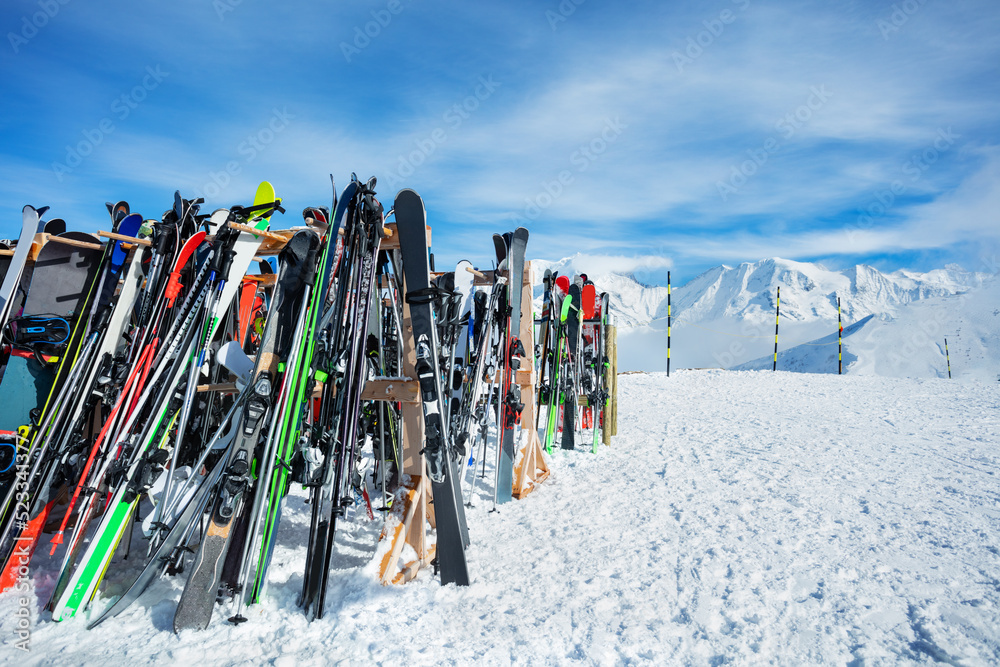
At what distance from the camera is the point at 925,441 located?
19.1 feet

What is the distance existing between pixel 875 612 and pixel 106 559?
418cm

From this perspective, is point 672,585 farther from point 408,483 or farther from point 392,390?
point 392,390

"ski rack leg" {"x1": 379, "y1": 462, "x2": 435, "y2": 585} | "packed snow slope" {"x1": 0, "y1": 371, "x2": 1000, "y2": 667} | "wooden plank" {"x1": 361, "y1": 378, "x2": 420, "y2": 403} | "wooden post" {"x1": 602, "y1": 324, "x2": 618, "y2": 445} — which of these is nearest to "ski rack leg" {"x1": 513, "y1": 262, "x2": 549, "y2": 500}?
"packed snow slope" {"x1": 0, "y1": 371, "x2": 1000, "y2": 667}

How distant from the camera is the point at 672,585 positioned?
2.97m

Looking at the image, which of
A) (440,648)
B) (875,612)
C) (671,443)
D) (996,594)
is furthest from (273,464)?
(671,443)

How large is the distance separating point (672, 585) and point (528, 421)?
96.1 inches

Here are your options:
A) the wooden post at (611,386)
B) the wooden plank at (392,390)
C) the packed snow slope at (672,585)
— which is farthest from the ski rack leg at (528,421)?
the wooden plank at (392,390)

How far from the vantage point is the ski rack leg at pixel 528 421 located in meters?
4.95

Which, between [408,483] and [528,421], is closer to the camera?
[408,483]

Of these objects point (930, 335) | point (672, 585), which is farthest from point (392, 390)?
point (930, 335)

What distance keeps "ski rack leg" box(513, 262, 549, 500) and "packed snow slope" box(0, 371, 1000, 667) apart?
0.16 m

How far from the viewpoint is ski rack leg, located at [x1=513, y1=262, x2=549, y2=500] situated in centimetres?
495

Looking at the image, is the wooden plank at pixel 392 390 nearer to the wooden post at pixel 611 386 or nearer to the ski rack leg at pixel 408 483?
the ski rack leg at pixel 408 483

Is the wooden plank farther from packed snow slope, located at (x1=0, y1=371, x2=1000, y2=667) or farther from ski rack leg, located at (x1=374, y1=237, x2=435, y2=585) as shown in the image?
packed snow slope, located at (x1=0, y1=371, x2=1000, y2=667)
